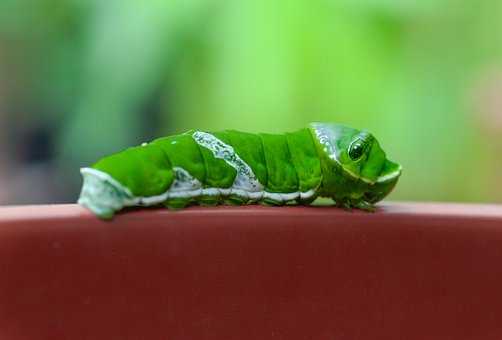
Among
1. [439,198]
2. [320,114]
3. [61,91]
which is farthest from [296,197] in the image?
[61,91]

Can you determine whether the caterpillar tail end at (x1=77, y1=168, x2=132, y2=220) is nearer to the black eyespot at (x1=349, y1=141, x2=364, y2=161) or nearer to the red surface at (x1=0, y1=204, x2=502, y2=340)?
the red surface at (x1=0, y1=204, x2=502, y2=340)

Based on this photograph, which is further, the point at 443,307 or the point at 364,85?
the point at 364,85

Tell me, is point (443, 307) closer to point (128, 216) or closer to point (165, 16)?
point (128, 216)

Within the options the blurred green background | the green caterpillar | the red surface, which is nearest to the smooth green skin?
the green caterpillar

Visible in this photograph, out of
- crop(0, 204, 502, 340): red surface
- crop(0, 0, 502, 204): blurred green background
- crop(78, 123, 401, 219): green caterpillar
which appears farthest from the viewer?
crop(0, 0, 502, 204): blurred green background

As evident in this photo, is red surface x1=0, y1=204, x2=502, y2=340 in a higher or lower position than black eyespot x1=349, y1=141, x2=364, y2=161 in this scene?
lower

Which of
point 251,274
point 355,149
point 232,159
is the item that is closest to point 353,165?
point 355,149

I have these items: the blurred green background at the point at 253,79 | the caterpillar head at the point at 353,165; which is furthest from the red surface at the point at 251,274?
the blurred green background at the point at 253,79
